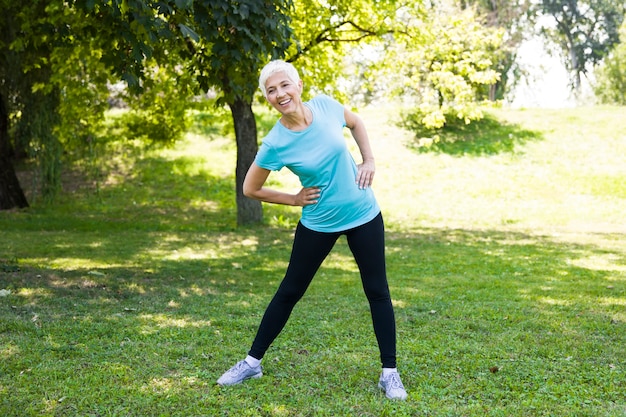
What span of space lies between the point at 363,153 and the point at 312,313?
2.55 metres

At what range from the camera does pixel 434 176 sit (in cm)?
1984

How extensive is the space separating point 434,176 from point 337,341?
15243mm

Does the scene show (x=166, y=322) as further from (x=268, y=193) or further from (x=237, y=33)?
(x=237, y=33)

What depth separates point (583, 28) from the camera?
4372 cm

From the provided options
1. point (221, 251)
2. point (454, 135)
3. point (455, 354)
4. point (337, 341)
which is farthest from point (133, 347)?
point (454, 135)

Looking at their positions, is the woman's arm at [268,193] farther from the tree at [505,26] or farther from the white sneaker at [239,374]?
the tree at [505,26]

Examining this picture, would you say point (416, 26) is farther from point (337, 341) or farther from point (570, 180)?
point (337, 341)

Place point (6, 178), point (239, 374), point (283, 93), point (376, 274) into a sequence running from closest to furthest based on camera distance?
point (283, 93), point (376, 274), point (239, 374), point (6, 178)

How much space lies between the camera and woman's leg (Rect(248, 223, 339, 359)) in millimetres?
3863

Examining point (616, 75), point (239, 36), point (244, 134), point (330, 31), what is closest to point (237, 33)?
point (239, 36)

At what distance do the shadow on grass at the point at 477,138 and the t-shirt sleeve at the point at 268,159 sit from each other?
57.7 ft

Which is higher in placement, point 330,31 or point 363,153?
point 330,31

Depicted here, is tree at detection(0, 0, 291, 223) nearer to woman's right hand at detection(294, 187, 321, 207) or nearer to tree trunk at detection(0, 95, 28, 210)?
woman's right hand at detection(294, 187, 321, 207)

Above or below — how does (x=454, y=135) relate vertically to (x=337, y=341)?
above
